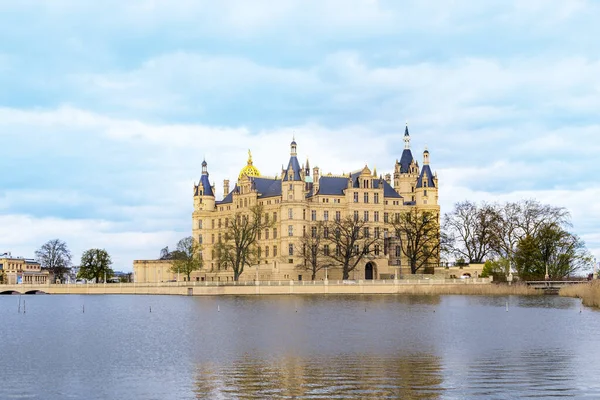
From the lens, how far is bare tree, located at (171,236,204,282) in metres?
124

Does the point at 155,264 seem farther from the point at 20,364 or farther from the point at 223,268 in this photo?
the point at 20,364

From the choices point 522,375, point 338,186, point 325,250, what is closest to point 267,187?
point 338,186

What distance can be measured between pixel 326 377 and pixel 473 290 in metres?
62.4

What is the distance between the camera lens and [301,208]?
390 feet

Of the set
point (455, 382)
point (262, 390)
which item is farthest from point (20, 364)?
point (455, 382)

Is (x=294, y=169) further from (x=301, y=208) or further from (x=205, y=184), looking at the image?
(x=205, y=184)

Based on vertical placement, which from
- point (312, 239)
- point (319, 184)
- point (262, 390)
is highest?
point (319, 184)

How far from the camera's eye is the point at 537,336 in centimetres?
3934

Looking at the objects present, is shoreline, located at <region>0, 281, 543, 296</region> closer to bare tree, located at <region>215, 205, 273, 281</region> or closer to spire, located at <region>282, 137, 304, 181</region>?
bare tree, located at <region>215, 205, 273, 281</region>

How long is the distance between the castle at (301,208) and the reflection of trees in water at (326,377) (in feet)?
272

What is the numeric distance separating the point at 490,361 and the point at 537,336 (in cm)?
1011

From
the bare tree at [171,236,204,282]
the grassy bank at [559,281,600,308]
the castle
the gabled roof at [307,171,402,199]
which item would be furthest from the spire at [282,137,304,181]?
the grassy bank at [559,281,600,308]

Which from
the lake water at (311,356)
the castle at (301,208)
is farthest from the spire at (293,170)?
the lake water at (311,356)

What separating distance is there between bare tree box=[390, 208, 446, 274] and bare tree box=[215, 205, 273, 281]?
18356 mm
